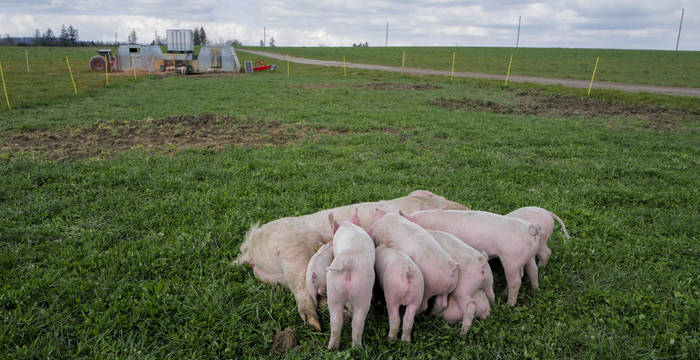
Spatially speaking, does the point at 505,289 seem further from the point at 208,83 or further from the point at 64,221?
the point at 208,83

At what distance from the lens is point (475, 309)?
3246mm

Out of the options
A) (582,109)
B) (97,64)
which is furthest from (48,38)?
(582,109)

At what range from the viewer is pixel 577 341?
313 cm

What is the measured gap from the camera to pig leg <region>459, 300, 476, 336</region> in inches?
121

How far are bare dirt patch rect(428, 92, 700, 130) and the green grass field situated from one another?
2.28 meters

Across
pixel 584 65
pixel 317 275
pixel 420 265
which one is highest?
pixel 584 65

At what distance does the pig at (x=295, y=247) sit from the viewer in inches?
132

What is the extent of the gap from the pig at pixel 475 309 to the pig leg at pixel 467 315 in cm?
7

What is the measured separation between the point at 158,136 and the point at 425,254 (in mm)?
8303

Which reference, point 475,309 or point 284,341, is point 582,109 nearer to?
point 475,309

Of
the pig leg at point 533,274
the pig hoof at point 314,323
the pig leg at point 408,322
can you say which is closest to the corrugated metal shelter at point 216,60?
the pig hoof at point 314,323

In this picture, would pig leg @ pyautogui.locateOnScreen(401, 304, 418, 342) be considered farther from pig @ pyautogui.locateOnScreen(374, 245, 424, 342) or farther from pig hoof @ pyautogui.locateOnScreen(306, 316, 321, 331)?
pig hoof @ pyautogui.locateOnScreen(306, 316, 321, 331)

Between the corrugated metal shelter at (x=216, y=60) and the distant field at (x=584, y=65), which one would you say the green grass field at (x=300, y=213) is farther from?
the distant field at (x=584, y=65)

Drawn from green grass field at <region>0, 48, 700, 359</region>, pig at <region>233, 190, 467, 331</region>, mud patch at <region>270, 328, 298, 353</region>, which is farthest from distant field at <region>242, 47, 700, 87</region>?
mud patch at <region>270, 328, 298, 353</region>
